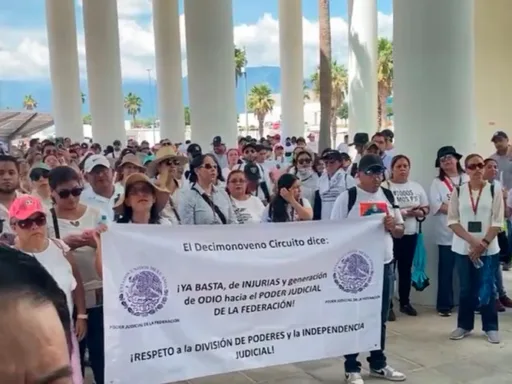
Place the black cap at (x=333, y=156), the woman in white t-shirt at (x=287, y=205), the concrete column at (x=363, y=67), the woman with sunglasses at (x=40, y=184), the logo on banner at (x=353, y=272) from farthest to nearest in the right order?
the concrete column at (x=363, y=67), the black cap at (x=333, y=156), the woman with sunglasses at (x=40, y=184), the woman in white t-shirt at (x=287, y=205), the logo on banner at (x=353, y=272)

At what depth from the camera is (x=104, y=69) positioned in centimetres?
2639

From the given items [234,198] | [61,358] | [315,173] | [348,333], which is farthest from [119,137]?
[61,358]

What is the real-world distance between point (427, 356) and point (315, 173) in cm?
353

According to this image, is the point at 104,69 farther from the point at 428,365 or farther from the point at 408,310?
the point at 428,365

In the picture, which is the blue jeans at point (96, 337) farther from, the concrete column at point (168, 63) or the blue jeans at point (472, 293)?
the concrete column at point (168, 63)

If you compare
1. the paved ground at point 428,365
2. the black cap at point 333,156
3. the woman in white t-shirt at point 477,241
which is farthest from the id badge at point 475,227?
the black cap at point 333,156

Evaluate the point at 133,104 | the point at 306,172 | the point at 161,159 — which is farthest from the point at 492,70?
the point at 133,104

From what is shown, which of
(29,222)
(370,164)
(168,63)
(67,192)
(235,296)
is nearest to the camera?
(29,222)

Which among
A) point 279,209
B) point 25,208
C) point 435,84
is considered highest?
point 435,84

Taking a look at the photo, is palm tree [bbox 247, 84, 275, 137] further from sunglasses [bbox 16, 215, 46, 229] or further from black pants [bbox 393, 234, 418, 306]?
sunglasses [bbox 16, 215, 46, 229]

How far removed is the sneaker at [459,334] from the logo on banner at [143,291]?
11.4ft

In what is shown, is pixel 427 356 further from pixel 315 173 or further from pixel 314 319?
pixel 315 173

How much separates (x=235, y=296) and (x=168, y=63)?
29207 mm

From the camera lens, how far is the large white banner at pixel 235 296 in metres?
4.43
